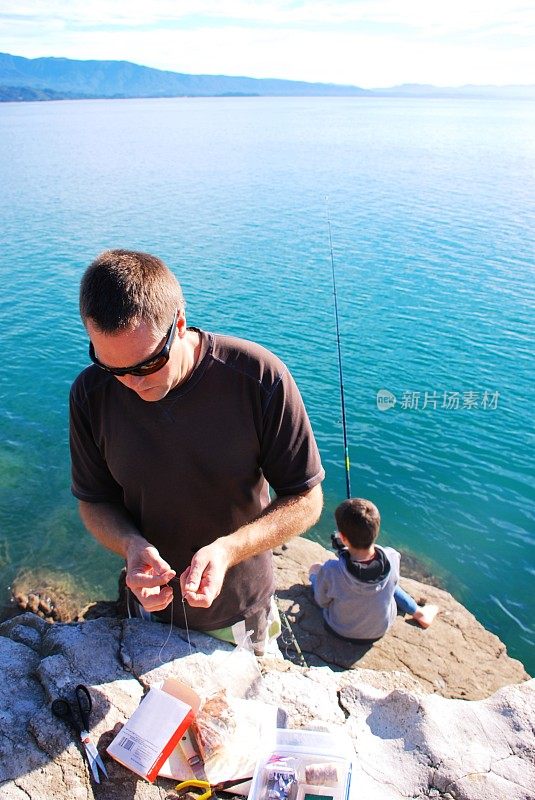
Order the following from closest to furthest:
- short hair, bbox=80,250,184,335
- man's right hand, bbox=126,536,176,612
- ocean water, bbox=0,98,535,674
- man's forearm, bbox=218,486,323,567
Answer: short hair, bbox=80,250,184,335
man's right hand, bbox=126,536,176,612
man's forearm, bbox=218,486,323,567
ocean water, bbox=0,98,535,674

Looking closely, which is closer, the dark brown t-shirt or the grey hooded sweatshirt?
the dark brown t-shirt

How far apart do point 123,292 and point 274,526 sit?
3.88 feet

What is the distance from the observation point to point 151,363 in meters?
2.44

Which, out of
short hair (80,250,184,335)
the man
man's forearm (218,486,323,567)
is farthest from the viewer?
man's forearm (218,486,323,567)

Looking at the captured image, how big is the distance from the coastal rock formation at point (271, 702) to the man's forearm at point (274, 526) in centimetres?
73

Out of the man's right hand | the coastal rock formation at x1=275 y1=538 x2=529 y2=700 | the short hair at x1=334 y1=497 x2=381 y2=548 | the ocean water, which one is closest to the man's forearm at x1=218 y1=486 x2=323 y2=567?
the man's right hand

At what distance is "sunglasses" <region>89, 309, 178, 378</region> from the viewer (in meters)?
2.43

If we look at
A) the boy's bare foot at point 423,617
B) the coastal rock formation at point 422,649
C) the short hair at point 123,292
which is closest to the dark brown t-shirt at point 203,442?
the short hair at point 123,292

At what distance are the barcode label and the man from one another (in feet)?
1.66

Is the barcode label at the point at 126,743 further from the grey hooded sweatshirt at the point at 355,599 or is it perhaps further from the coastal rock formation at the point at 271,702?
the grey hooded sweatshirt at the point at 355,599

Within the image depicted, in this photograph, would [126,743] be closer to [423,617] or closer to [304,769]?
[304,769]

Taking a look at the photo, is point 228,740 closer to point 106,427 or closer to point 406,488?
point 106,427

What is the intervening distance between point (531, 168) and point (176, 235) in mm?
23514

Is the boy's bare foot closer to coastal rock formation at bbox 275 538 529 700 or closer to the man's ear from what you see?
coastal rock formation at bbox 275 538 529 700
